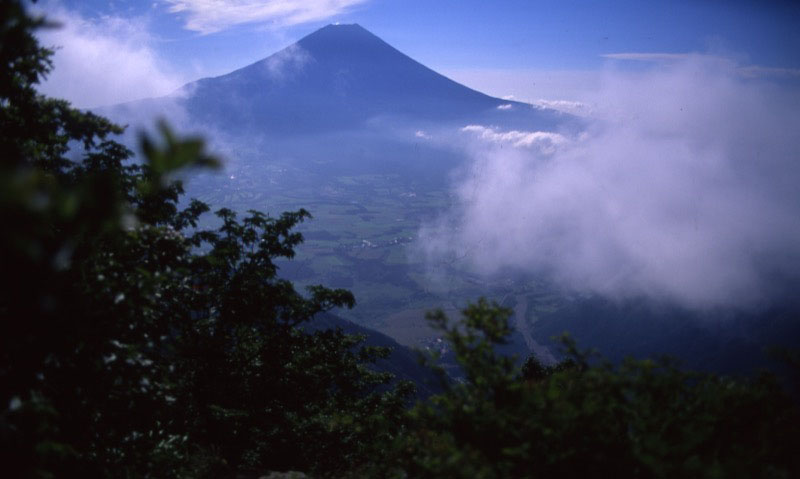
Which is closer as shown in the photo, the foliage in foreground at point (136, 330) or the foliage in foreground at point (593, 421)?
the foliage in foreground at point (136, 330)

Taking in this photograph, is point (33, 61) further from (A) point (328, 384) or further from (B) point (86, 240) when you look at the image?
(A) point (328, 384)

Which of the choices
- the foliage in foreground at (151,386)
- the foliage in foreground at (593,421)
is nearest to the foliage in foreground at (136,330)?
the foliage in foreground at (151,386)

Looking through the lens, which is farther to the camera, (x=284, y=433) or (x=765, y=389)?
(x=284, y=433)

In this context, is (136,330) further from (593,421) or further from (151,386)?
(593,421)

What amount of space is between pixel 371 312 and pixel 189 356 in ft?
603

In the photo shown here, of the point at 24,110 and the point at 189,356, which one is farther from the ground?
the point at 24,110

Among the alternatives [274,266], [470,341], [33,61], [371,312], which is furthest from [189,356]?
[371,312]

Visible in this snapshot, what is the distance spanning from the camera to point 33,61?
5.64m

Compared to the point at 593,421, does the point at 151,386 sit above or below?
below

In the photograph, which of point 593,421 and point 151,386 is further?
point 151,386

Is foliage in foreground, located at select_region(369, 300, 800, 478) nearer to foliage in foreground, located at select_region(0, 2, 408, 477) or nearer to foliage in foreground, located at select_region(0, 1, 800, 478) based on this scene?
foliage in foreground, located at select_region(0, 1, 800, 478)

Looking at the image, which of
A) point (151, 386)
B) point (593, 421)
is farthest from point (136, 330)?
point (593, 421)

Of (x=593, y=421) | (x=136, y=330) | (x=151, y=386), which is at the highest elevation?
(x=136, y=330)

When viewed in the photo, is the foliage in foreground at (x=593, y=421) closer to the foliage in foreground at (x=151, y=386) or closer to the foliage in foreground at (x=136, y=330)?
the foliage in foreground at (x=151, y=386)
